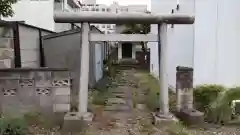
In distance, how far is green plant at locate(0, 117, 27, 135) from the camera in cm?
612

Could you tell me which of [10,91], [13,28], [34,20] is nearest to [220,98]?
[10,91]

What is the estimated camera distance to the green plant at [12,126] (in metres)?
6.12

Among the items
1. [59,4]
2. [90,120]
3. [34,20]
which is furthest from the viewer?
[59,4]

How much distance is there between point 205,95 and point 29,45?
5552 millimetres

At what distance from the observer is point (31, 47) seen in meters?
10.4

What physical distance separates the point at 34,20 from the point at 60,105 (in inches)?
659

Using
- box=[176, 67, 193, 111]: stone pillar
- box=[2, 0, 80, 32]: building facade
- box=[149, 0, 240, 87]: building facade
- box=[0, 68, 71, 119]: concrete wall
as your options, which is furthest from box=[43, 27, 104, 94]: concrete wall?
box=[2, 0, 80, 32]: building facade

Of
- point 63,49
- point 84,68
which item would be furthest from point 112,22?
point 63,49

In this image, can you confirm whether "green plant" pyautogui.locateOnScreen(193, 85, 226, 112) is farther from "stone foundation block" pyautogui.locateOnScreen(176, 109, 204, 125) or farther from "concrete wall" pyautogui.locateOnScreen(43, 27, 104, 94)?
"concrete wall" pyautogui.locateOnScreen(43, 27, 104, 94)

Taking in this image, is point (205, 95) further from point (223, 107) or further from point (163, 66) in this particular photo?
point (163, 66)

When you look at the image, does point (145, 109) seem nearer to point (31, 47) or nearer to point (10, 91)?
point (10, 91)

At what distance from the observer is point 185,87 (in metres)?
7.88

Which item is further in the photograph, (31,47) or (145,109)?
(31,47)

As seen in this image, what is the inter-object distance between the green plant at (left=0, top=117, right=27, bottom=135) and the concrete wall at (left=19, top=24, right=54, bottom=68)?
332cm
